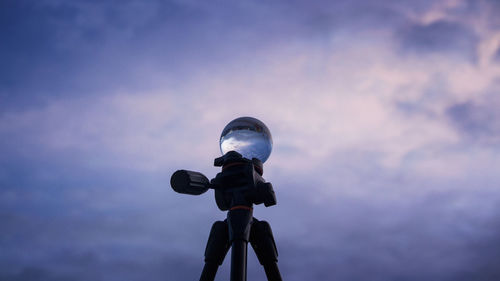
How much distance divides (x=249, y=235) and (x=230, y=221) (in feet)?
0.93

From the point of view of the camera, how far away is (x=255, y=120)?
5.61m

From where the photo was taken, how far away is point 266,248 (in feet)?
15.8

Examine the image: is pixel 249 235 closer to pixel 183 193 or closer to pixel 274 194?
pixel 274 194

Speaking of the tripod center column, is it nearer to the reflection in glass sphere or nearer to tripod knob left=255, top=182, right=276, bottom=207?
tripod knob left=255, top=182, right=276, bottom=207

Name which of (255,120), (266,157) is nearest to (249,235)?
(266,157)

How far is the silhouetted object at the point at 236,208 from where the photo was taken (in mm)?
4613

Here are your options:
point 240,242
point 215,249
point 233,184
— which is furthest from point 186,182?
point 240,242

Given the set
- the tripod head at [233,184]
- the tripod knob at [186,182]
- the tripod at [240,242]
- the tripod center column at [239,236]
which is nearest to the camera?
the tripod center column at [239,236]

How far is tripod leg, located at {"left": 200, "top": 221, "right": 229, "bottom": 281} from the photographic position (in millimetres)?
4629

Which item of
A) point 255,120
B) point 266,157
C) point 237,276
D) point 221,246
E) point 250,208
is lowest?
point 237,276

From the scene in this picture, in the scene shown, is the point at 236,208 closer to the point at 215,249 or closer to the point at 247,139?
the point at 215,249

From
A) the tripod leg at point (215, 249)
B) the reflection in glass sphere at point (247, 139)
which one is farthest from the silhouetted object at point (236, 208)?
the reflection in glass sphere at point (247, 139)

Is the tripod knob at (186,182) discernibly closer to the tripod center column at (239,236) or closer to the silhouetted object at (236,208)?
the silhouetted object at (236,208)

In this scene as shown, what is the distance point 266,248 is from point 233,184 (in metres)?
0.77
